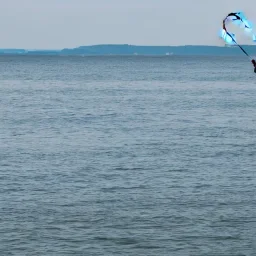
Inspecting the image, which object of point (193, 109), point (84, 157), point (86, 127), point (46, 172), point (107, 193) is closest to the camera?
point (107, 193)

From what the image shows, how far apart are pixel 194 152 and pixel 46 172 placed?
45.9 ft

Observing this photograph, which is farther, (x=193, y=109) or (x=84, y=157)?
(x=193, y=109)

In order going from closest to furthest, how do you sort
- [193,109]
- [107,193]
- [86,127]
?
[107,193], [86,127], [193,109]

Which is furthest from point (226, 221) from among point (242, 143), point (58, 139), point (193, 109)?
point (193, 109)

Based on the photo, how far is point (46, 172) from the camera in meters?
54.9

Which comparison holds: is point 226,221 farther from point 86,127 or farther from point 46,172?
point 86,127

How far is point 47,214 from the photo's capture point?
42.8m

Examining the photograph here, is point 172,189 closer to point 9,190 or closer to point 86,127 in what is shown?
point 9,190

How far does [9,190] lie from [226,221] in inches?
549

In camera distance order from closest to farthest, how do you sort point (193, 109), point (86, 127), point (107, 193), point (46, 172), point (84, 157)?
1. point (107, 193)
2. point (46, 172)
3. point (84, 157)
4. point (86, 127)
5. point (193, 109)

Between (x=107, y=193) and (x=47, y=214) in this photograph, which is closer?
(x=47, y=214)

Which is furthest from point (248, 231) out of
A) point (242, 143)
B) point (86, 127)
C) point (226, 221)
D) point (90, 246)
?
point (86, 127)

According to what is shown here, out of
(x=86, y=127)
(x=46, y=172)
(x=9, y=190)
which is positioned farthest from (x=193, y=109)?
(x=9, y=190)

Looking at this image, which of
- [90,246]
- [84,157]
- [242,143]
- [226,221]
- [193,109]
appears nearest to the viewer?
[90,246]
